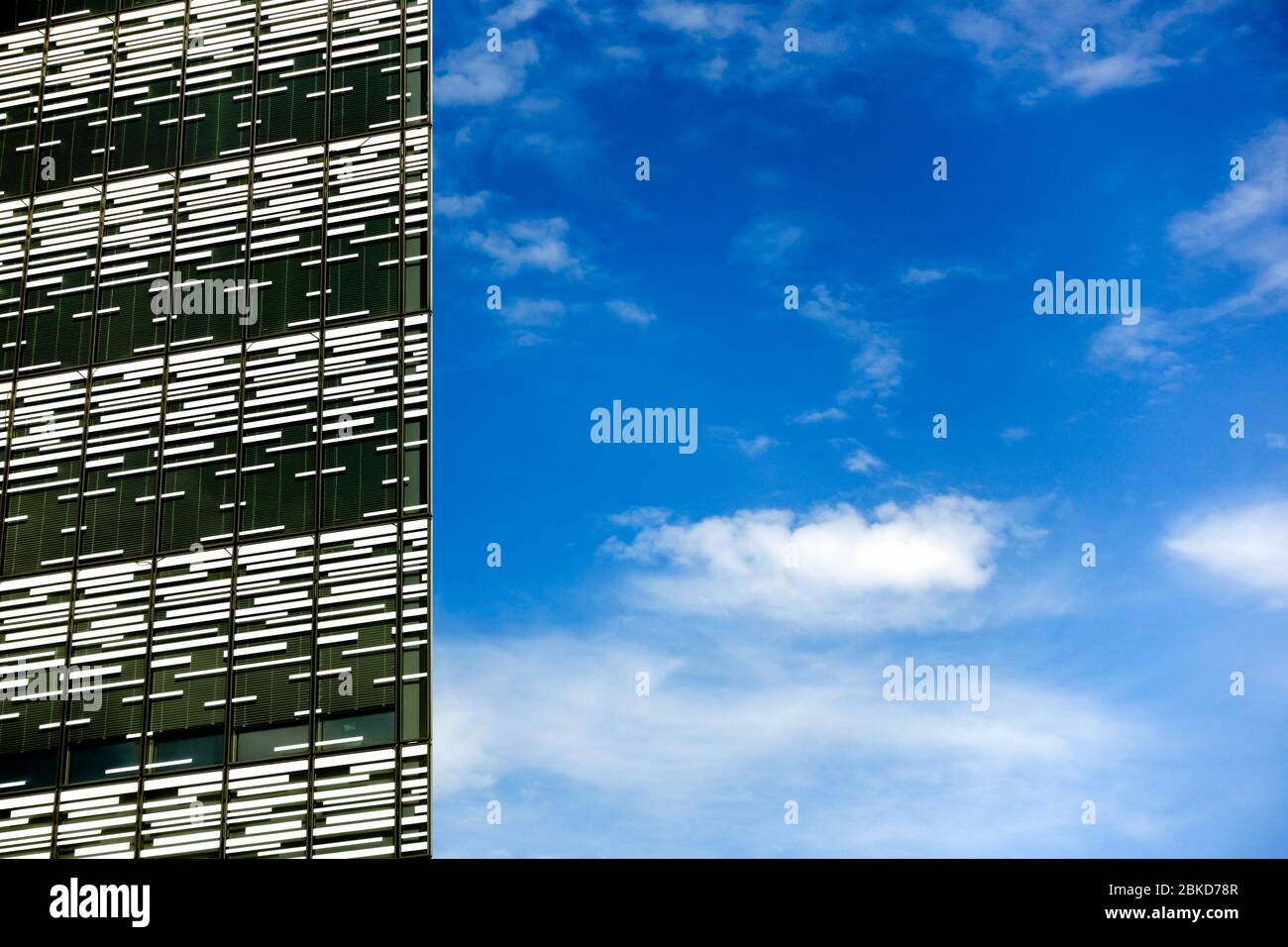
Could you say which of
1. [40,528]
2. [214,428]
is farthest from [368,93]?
[40,528]

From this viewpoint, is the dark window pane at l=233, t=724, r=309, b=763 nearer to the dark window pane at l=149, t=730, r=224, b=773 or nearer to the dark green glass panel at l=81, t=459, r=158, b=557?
the dark window pane at l=149, t=730, r=224, b=773

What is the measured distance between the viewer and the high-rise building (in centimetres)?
5331

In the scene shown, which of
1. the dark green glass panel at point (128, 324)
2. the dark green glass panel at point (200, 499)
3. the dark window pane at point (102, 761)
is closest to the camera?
the dark window pane at point (102, 761)

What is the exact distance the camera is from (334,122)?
61.7m

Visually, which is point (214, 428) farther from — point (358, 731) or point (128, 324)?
point (358, 731)

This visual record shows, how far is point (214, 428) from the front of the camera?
58000mm

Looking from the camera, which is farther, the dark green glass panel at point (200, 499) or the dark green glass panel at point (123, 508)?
the dark green glass panel at point (123, 508)

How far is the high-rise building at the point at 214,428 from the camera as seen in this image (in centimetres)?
5331

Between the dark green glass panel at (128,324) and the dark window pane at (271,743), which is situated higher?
the dark green glass panel at (128,324)

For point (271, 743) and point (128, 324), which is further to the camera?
point (128, 324)

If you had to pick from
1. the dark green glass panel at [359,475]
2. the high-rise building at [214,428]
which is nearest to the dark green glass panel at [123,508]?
the high-rise building at [214,428]

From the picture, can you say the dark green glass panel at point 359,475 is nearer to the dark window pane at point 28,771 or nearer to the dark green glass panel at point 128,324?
the dark green glass panel at point 128,324
